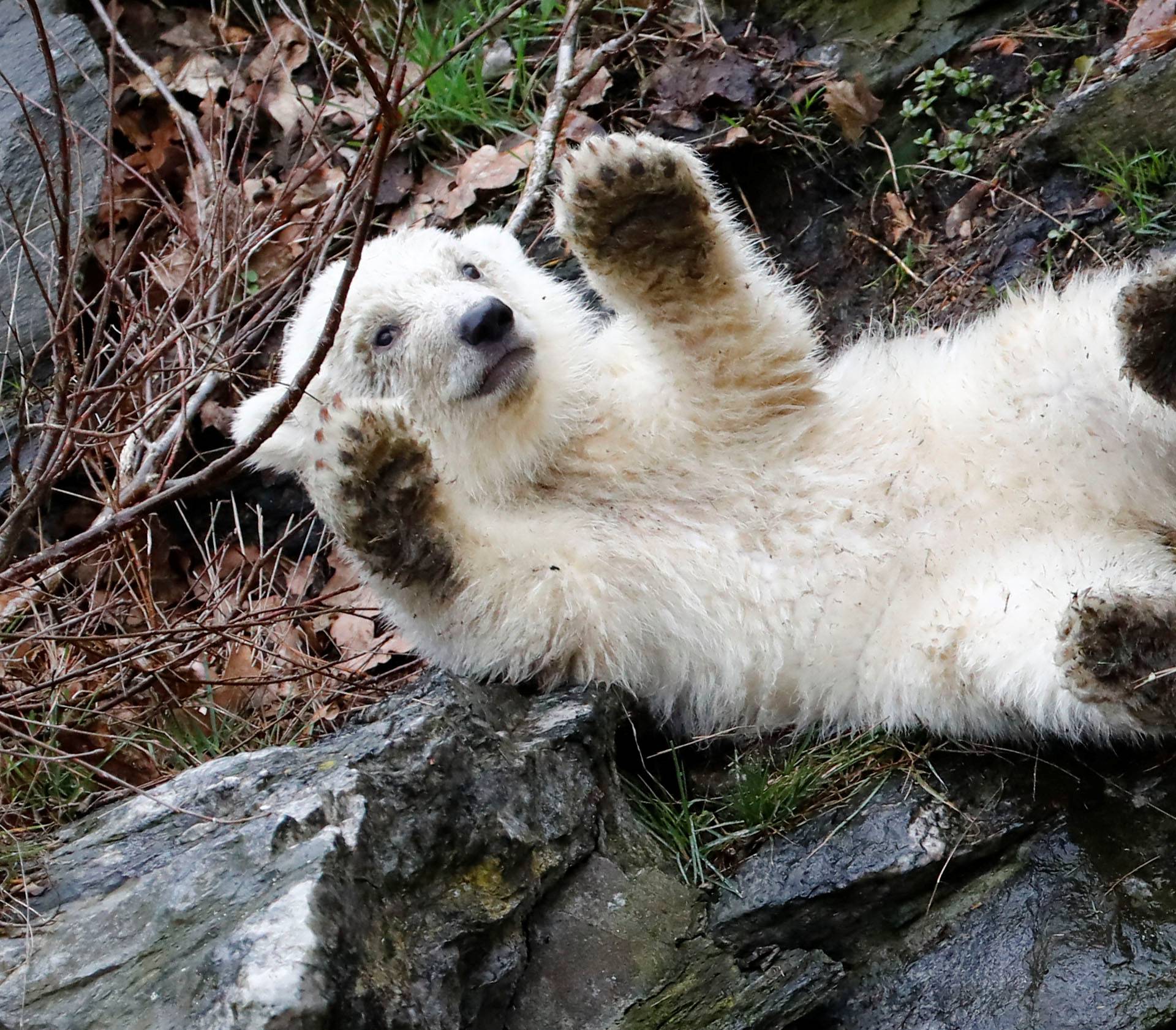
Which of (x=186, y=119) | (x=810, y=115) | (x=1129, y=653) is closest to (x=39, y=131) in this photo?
(x=186, y=119)

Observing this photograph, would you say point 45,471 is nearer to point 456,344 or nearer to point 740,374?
point 456,344

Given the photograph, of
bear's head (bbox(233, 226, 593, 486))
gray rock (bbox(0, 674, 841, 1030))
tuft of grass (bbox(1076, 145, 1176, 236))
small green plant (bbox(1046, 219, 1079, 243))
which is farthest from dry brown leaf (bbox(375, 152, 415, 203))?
gray rock (bbox(0, 674, 841, 1030))

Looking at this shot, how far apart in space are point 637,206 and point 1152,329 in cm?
144

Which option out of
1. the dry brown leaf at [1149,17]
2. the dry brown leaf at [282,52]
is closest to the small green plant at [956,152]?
the dry brown leaf at [1149,17]

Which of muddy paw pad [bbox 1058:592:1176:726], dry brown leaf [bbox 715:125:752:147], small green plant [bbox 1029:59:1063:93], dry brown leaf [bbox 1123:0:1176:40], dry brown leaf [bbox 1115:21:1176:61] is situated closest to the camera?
muddy paw pad [bbox 1058:592:1176:726]

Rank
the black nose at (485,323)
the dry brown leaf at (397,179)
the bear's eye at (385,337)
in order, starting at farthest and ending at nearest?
the dry brown leaf at (397,179) → the bear's eye at (385,337) → the black nose at (485,323)

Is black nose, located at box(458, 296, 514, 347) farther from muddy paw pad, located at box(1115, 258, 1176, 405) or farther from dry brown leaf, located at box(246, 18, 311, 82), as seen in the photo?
dry brown leaf, located at box(246, 18, 311, 82)

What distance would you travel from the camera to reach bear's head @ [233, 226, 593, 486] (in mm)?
3453

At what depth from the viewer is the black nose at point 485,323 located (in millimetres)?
3414

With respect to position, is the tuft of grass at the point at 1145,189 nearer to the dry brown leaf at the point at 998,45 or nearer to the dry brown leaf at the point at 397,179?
the dry brown leaf at the point at 998,45

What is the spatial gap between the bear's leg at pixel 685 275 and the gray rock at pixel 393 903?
3.87 ft

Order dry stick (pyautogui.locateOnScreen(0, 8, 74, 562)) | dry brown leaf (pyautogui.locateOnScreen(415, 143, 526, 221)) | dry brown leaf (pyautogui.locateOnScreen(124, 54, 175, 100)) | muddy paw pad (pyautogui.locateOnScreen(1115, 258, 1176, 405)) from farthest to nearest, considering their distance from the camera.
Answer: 1. dry brown leaf (pyautogui.locateOnScreen(124, 54, 175, 100))
2. dry brown leaf (pyautogui.locateOnScreen(415, 143, 526, 221))
3. dry stick (pyautogui.locateOnScreen(0, 8, 74, 562))
4. muddy paw pad (pyautogui.locateOnScreen(1115, 258, 1176, 405))

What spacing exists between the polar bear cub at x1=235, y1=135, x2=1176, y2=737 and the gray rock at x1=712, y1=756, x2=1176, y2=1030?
8.2 inches

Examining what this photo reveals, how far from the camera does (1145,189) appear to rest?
409cm
